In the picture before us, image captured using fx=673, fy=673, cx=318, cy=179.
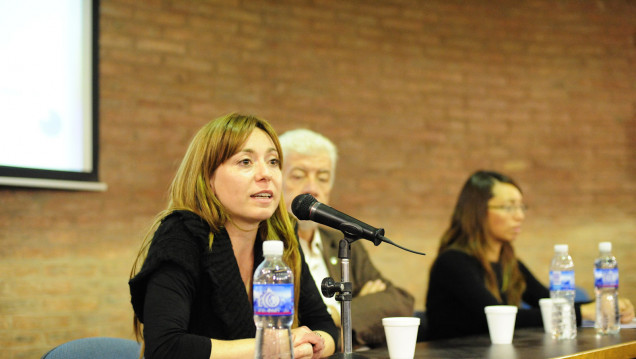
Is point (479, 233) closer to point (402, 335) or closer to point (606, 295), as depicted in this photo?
point (606, 295)

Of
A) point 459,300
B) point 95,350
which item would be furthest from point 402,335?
point 459,300

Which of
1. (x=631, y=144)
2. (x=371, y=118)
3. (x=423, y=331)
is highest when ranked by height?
(x=371, y=118)

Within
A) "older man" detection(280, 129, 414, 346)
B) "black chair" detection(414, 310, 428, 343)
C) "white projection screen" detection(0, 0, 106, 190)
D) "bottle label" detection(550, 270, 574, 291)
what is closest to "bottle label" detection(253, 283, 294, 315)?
"older man" detection(280, 129, 414, 346)

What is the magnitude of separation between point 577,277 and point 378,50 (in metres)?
2.17

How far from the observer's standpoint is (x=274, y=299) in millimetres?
1453

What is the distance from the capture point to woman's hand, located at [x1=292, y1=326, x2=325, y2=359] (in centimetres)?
168

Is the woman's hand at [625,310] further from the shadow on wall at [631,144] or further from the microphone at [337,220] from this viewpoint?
the shadow on wall at [631,144]

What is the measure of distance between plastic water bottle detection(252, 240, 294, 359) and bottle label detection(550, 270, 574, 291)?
1.26 m

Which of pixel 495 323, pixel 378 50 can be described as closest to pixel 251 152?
pixel 495 323

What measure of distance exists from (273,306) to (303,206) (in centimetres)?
31

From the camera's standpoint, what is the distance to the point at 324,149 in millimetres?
2904

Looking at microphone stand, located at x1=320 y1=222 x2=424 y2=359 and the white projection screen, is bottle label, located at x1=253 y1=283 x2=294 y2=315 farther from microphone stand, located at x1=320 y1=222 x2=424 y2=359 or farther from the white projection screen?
the white projection screen

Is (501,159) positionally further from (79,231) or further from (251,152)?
(251,152)

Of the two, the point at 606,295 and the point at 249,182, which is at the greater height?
the point at 249,182
